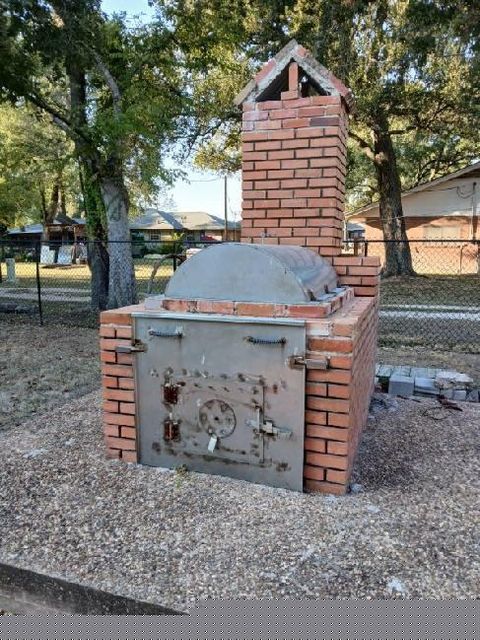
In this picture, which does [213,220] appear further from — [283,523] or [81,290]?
[283,523]

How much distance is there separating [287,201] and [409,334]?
5.11 meters

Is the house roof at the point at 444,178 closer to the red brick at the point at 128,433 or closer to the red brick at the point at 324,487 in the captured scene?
the red brick at the point at 324,487

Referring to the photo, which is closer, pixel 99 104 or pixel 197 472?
pixel 197 472

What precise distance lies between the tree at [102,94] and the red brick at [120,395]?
5.73 m

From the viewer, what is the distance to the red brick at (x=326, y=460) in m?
2.48

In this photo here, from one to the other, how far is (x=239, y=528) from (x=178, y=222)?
1584 inches

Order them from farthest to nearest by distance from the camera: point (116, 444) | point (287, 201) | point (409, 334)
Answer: point (409, 334) < point (287, 201) < point (116, 444)

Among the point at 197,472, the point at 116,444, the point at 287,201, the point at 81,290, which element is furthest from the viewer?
the point at 81,290

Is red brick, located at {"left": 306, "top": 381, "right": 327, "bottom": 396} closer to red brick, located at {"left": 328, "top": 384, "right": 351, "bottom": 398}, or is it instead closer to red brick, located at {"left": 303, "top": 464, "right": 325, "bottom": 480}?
red brick, located at {"left": 328, "top": 384, "right": 351, "bottom": 398}

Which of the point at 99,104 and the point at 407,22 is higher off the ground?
the point at 407,22

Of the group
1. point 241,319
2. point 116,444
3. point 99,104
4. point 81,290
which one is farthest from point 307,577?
point 81,290

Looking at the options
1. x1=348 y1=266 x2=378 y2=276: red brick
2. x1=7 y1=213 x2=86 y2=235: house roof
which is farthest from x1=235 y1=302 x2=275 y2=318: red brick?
x1=7 y1=213 x2=86 y2=235: house roof

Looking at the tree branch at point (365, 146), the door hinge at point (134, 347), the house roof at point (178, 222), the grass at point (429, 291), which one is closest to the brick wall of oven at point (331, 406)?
the door hinge at point (134, 347)

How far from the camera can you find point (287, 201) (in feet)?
11.2
